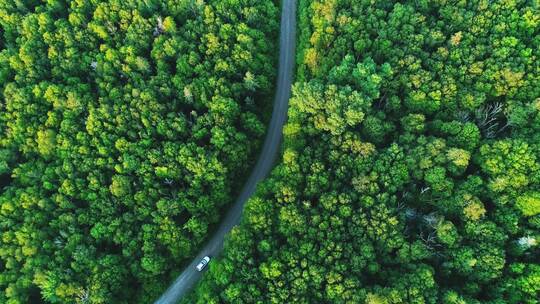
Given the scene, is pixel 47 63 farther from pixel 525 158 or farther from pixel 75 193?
pixel 525 158

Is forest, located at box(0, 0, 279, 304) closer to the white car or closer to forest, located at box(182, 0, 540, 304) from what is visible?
the white car

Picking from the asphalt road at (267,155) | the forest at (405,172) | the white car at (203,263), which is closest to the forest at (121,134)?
the asphalt road at (267,155)

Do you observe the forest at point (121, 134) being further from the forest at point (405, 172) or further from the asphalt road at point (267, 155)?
the forest at point (405, 172)

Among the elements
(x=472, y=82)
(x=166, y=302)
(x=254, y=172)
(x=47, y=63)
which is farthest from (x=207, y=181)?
(x=472, y=82)

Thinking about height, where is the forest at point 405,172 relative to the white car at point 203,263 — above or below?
above

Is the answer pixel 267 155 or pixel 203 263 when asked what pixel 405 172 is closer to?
pixel 267 155

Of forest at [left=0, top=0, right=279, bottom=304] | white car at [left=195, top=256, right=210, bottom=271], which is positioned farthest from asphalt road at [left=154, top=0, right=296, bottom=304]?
forest at [left=0, top=0, right=279, bottom=304]

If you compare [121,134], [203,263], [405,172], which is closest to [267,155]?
[203,263]
